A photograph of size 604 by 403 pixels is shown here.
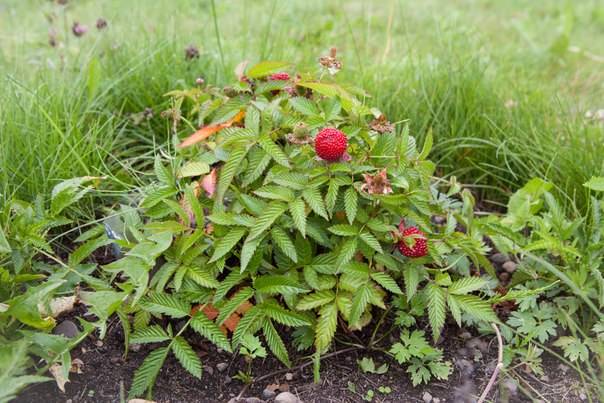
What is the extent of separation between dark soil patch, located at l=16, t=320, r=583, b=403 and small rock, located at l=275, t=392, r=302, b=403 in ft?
0.13

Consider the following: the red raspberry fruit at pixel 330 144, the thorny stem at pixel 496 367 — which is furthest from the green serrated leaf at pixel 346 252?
the thorny stem at pixel 496 367

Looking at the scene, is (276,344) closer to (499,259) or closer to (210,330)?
(210,330)

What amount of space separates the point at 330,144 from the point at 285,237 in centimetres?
26

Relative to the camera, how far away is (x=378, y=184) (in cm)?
160

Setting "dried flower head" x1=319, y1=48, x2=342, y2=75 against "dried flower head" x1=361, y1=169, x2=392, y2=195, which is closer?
"dried flower head" x1=361, y1=169, x2=392, y2=195

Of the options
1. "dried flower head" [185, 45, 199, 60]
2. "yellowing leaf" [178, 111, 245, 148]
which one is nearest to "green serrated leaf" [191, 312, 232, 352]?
"yellowing leaf" [178, 111, 245, 148]

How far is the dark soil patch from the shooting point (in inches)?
66.3

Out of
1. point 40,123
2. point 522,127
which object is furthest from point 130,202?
point 522,127

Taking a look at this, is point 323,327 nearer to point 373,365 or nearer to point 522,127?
point 373,365

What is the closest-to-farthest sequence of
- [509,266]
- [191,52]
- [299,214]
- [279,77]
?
[299,214]
[279,77]
[509,266]
[191,52]

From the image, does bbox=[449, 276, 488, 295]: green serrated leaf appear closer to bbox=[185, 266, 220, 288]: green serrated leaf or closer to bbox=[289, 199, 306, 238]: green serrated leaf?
bbox=[289, 199, 306, 238]: green serrated leaf

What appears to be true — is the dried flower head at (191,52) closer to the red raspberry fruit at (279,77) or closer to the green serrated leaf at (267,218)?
the red raspberry fruit at (279,77)

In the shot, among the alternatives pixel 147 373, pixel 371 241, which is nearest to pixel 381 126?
pixel 371 241

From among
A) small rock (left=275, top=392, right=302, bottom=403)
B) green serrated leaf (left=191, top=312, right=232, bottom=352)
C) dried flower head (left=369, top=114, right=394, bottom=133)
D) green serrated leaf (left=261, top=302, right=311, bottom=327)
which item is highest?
dried flower head (left=369, top=114, right=394, bottom=133)
